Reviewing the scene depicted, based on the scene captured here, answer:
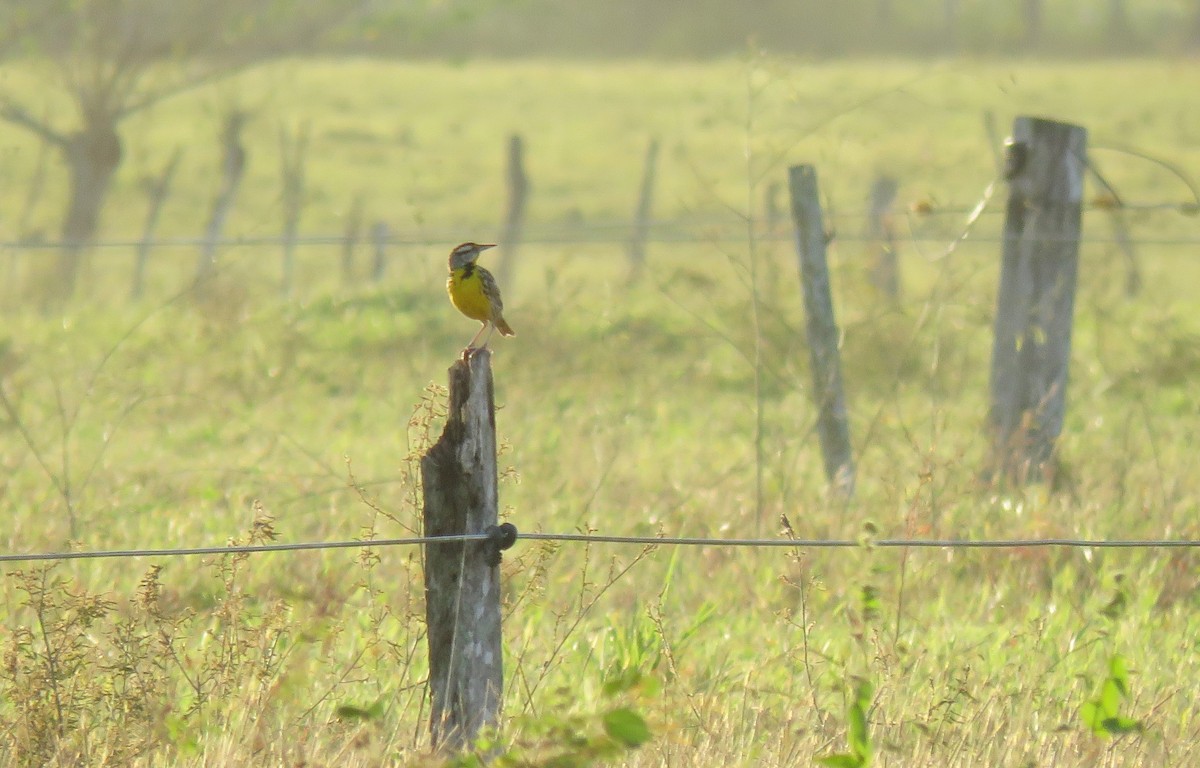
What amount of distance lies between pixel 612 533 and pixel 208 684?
2.69 metres

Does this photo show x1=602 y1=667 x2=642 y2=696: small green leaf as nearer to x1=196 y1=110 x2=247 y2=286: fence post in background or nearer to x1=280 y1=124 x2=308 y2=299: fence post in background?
x1=280 y1=124 x2=308 y2=299: fence post in background

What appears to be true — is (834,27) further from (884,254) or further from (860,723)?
(860,723)

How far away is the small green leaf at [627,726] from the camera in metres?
2.92

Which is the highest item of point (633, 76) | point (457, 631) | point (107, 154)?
point (633, 76)

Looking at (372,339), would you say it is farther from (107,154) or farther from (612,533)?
(107,154)

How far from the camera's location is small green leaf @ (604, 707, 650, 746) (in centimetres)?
292

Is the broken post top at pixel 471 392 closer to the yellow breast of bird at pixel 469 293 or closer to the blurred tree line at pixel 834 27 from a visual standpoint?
the yellow breast of bird at pixel 469 293

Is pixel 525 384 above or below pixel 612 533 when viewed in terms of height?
above

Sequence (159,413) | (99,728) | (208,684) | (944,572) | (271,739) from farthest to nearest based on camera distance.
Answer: (159,413)
(944,572)
(208,684)
(99,728)
(271,739)

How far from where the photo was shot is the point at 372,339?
43.7 feet

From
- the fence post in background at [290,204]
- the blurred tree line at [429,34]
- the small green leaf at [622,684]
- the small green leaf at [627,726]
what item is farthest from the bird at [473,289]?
the fence post in background at [290,204]

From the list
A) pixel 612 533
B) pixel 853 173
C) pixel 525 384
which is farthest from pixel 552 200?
pixel 612 533

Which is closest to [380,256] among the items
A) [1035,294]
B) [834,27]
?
[1035,294]

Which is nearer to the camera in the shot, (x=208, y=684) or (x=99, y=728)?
(x=99, y=728)
